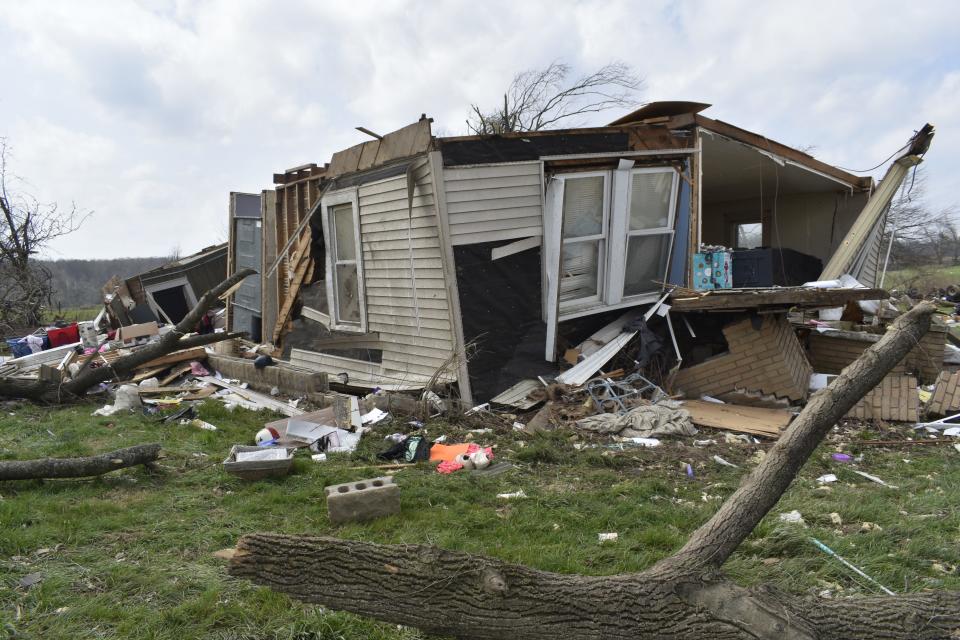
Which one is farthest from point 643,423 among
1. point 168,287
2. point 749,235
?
point 168,287

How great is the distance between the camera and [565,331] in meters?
7.93

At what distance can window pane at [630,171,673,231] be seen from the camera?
8125 millimetres

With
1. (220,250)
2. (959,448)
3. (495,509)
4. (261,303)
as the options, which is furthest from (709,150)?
(220,250)

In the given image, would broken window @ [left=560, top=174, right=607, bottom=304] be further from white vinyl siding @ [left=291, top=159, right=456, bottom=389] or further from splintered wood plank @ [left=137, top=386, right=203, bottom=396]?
splintered wood plank @ [left=137, top=386, right=203, bottom=396]

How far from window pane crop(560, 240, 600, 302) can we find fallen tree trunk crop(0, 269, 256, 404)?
4.35m

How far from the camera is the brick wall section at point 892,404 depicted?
7.11 metres

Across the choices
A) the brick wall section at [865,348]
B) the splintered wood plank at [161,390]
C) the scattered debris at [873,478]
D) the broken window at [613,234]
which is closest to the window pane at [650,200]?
the broken window at [613,234]

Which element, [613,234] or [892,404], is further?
[613,234]

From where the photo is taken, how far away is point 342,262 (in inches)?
350

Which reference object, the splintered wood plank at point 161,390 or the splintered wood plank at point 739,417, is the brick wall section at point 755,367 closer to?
the splintered wood plank at point 739,417

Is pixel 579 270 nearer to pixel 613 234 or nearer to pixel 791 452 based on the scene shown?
pixel 613 234

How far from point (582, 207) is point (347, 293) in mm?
3513

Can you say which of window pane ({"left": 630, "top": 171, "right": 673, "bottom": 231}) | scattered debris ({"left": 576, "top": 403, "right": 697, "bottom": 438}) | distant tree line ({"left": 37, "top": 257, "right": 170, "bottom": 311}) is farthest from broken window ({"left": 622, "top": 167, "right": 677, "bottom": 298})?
distant tree line ({"left": 37, "top": 257, "right": 170, "bottom": 311})

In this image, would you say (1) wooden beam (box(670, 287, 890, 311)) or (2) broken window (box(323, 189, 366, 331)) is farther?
(2) broken window (box(323, 189, 366, 331))
